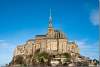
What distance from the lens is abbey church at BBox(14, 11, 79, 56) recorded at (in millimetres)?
38875

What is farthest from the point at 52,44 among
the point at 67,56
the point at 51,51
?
the point at 67,56

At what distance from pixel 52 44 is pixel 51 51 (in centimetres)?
111

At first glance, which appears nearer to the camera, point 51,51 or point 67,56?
point 67,56

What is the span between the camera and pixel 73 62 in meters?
37.3

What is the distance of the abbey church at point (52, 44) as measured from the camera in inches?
1531

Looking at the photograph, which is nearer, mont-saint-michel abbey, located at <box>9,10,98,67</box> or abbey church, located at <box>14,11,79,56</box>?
mont-saint-michel abbey, located at <box>9,10,98,67</box>

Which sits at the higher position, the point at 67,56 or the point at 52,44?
the point at 52,44

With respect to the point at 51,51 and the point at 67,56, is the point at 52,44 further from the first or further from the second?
the point at 67,56

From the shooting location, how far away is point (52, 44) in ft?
128

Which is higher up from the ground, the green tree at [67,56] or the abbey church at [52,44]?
the abbey church at [52,44]

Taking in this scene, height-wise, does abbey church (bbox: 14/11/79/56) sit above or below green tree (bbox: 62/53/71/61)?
above

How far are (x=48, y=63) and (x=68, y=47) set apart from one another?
425 cm

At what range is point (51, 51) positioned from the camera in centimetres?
3897

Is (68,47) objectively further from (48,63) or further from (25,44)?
(25,44)
